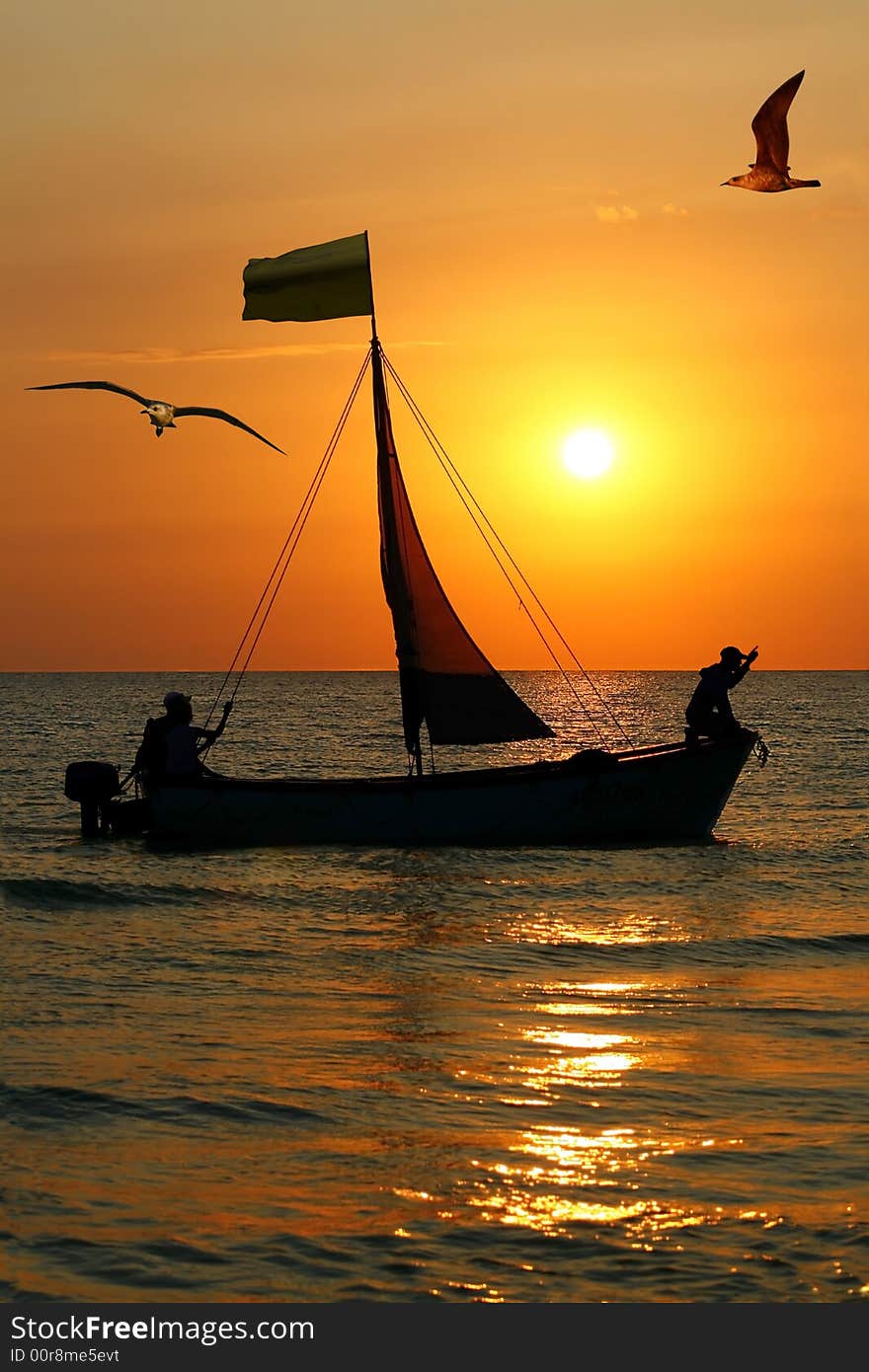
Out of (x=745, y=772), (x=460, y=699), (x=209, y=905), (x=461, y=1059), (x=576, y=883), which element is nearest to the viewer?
(x=461, y=1059)

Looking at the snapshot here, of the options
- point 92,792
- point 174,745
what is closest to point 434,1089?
point 174,745

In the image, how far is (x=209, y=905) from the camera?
18.8 metres

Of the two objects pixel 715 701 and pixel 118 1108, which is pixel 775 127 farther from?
pixel 118 1108

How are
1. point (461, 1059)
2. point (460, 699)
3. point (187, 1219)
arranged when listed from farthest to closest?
point (460, 699), point (461, 1059), point (187, 1219)

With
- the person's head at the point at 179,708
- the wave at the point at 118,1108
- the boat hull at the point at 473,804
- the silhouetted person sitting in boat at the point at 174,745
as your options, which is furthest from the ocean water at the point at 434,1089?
the person's head at the point at 179,708

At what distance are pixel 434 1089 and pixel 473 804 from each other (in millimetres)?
13355

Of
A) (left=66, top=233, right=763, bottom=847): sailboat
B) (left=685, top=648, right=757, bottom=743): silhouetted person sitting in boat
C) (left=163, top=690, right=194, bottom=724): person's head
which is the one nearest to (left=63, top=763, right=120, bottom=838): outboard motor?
(left=66, top=233, right=763, bottom=847): sailboat

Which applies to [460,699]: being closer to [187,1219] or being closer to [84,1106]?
[84,1106]

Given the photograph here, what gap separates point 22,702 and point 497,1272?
136244mm

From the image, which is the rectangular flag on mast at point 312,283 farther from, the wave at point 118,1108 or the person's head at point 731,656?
the wave at point 118,1108

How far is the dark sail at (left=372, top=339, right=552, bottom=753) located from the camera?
24.2 metres

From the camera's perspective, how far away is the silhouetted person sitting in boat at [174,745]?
23.1 meters

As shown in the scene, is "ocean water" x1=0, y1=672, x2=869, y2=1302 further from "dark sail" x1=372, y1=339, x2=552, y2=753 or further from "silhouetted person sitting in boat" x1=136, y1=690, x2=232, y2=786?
"dark sail" x1=372, y1=339, x2=552, y2=753

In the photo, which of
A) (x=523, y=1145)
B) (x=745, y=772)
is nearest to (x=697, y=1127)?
(x=523, y=1145)
